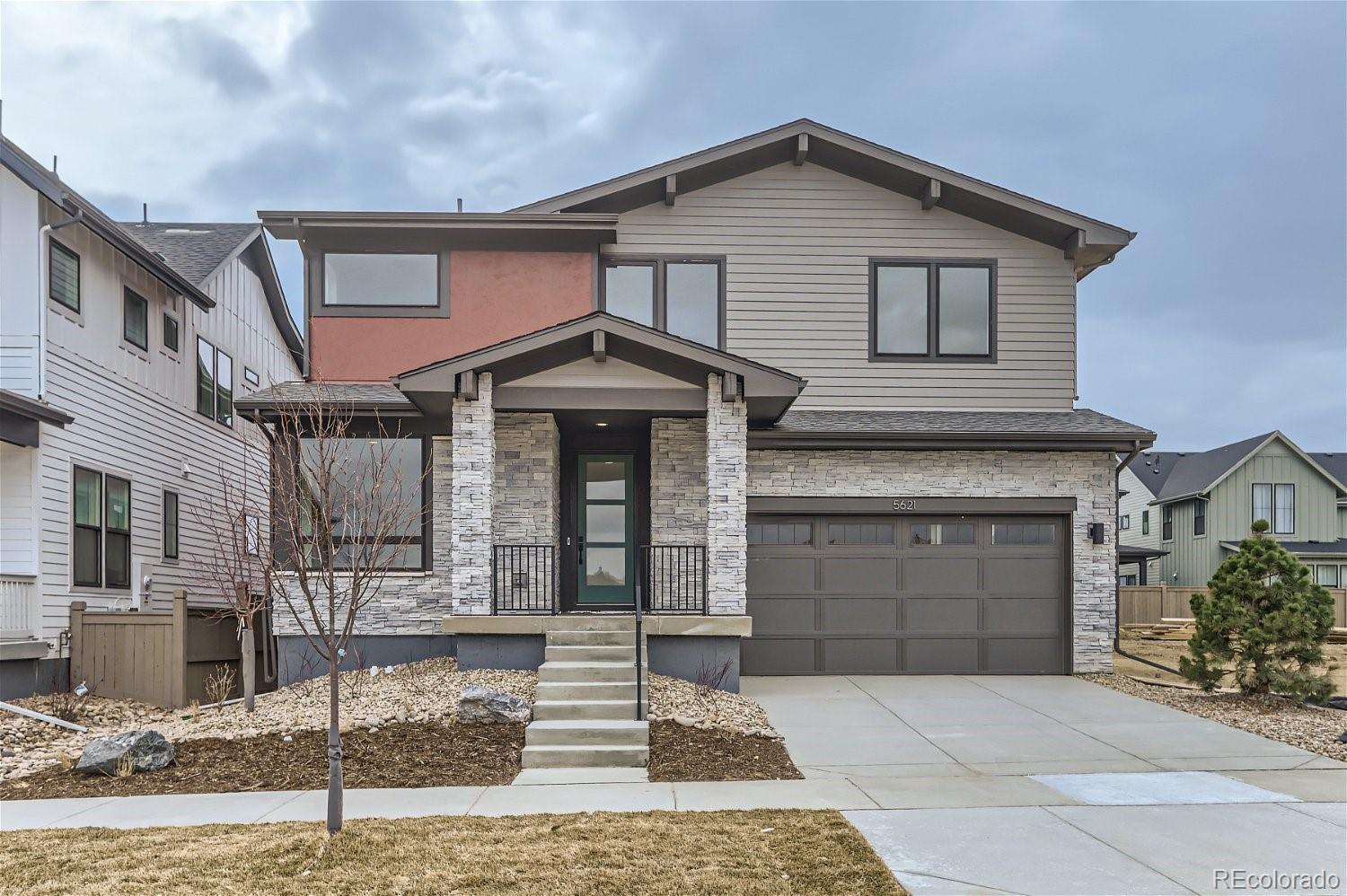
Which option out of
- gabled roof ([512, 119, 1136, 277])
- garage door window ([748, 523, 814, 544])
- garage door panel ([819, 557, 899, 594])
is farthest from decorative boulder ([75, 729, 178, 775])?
gabled roof ([512, 119, 1136, 277])

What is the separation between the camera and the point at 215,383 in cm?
1709

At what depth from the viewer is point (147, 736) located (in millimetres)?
7984

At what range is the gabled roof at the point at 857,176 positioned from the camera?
13266 millimetres

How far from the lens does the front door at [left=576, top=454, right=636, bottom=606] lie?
42.0ft

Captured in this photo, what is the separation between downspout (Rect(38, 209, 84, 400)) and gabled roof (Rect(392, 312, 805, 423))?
4.47 m

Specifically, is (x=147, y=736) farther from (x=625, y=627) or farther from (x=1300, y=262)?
(x=1300, y=262)

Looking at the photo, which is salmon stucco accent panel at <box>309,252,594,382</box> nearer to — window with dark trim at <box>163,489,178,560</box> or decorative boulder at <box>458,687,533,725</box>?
window with dark trim at <box>163,489,178,560</box>

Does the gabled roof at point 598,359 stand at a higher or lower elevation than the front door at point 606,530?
higher

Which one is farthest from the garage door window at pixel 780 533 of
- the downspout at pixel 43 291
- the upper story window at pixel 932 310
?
the downspout at pixel 43 291

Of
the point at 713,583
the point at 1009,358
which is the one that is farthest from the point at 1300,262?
the point at 713,583

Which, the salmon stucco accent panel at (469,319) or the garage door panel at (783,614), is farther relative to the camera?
the salmon stucco accent panel at (469,319)

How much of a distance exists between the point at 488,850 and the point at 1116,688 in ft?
29.6

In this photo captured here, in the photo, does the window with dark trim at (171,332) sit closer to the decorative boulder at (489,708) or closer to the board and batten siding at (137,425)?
the board and batten siding at (137,425)

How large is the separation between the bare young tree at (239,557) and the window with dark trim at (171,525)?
315mm
